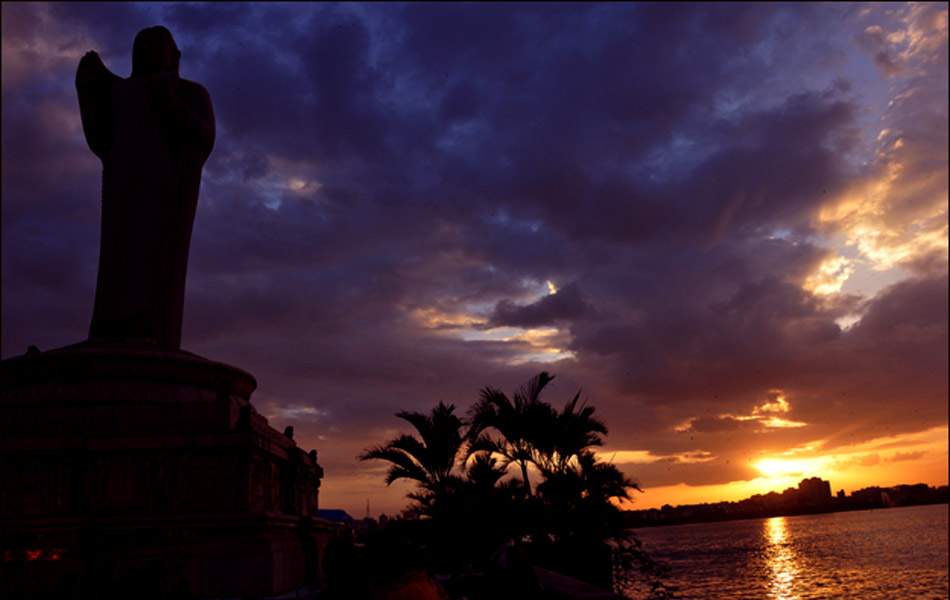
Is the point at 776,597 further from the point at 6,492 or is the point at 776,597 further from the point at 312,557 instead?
the point at 6,492

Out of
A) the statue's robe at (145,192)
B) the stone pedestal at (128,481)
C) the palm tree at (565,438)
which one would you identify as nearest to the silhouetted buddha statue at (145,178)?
the statue's robe at (145,192)

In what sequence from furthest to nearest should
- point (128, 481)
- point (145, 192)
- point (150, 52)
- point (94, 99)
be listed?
point (150, 52) → point (94, 99) → point (145, 192) → point (128, 481)

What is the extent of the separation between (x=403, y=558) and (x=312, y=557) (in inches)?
475

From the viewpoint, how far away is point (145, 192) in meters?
16.4

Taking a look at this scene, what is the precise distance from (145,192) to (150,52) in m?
4.01

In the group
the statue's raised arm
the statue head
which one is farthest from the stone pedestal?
the statue head

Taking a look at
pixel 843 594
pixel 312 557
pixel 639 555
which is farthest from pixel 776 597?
pixel 312 557

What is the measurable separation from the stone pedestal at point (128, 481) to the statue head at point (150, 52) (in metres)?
8.06

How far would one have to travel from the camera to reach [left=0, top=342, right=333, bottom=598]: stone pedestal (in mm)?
11188

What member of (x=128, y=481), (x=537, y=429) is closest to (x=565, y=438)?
(x=537, y=429)

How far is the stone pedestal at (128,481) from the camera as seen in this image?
11188 millimetres

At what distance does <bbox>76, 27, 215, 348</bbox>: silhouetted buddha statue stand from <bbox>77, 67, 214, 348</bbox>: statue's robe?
0.02 meters

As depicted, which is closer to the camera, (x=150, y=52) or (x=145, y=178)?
(x=145, y=178)

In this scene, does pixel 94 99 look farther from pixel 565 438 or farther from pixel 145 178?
pixel 565 438
